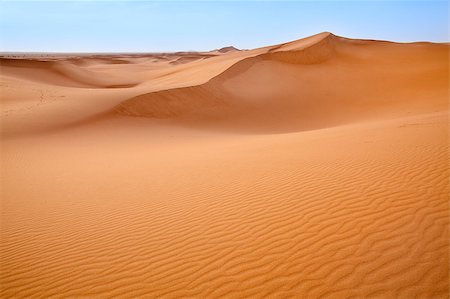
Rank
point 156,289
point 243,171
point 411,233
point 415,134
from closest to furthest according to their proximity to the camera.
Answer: point 156,289 → point 411,233 → point 243,171 → point 415,134

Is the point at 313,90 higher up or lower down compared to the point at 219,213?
higher up

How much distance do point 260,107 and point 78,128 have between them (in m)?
9.89

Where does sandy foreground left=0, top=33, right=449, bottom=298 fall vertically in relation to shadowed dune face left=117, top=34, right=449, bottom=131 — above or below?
below

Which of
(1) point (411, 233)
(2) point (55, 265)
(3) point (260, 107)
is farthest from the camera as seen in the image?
(3) point (260, 107)

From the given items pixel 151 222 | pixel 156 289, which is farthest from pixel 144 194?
pixel 156 289

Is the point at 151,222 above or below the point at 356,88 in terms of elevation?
below

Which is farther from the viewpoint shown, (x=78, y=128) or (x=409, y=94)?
(x=409, y=94)

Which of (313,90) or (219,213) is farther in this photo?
(313,90)

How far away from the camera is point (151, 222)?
4.95 metres

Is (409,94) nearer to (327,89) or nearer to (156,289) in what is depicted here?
(327,89)

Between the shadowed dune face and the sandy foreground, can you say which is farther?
the shadowed dune face

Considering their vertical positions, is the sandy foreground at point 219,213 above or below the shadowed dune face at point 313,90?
below

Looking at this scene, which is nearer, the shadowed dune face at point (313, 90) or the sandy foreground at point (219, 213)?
the sandy foreground at point (219, 213)

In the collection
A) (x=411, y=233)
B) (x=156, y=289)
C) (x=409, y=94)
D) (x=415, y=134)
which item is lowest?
(x=156, y=289)
